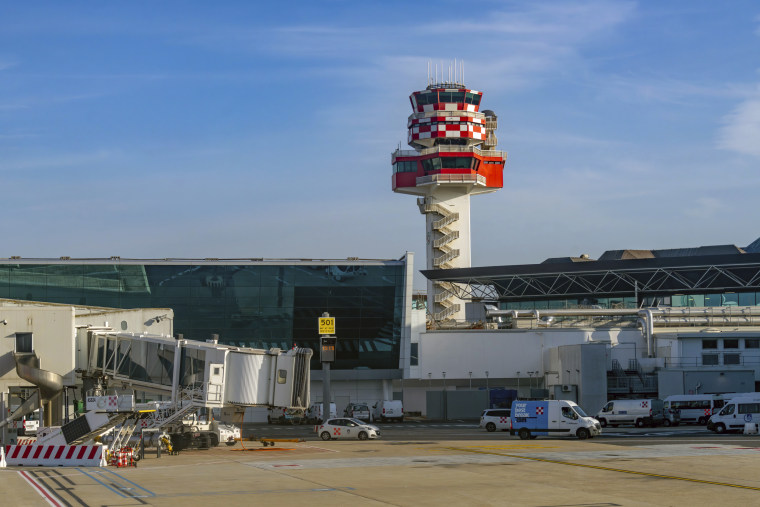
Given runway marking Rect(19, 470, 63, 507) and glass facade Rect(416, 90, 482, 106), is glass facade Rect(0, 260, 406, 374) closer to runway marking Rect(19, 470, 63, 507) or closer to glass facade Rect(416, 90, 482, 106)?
glass facade Rect(416, 90, 482, 106)

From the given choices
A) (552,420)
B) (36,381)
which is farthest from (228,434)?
(552,420)

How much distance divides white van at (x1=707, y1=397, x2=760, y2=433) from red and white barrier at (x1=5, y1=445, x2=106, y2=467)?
129ft

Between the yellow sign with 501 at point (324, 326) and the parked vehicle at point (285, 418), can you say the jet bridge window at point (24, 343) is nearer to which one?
the yellow sign with 501 at point (324, 326)

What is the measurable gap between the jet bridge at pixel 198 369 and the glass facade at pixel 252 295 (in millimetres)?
40553

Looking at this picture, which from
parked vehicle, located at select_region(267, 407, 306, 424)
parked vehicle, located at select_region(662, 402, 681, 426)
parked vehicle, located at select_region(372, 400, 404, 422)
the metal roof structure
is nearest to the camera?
parked vehicle, located at select_region(662, 402, 681, 426)

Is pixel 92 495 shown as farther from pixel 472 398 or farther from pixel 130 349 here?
pixel 472 398

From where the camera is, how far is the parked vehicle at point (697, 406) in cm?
7431

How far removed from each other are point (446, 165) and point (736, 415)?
255 ft

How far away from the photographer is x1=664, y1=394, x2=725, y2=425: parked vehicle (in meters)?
74.3

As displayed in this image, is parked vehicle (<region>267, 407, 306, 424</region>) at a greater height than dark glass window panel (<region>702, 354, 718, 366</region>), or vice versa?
dark glass window panel (<region>702, 354, 718, 366</region>)

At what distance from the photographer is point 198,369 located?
4778 cm

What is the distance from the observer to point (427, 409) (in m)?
93.1

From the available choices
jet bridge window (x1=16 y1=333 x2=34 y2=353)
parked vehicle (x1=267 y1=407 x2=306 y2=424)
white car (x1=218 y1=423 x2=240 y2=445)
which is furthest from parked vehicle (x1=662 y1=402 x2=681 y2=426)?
jet bridge window (x1=16 y1=333 x2=34 y2=353)

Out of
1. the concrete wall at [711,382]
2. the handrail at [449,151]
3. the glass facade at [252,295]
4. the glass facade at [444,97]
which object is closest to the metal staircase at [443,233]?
the handrail at [449,151]
